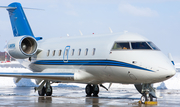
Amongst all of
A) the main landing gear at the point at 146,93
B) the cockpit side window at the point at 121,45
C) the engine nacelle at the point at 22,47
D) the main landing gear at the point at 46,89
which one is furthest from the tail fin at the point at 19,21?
the main landing gear at the point at 146,93

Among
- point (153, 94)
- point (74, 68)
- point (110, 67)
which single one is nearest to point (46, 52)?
point (74, 68)

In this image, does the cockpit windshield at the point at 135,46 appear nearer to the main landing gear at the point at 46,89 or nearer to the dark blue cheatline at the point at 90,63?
the dark blue cheatline at the point at 90,63

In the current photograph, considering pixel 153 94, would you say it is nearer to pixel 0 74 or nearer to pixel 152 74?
pixel 152 74

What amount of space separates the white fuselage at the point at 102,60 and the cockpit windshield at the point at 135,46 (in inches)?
6.7

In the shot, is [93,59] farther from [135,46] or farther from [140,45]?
[140,45]

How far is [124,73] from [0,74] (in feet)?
23.9

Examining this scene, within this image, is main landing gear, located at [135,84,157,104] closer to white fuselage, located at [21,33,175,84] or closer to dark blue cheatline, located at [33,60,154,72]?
white fuselage, located at [21,33,175,84]

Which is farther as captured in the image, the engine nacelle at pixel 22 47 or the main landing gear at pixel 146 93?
the engine nacelle at pixel 22 47

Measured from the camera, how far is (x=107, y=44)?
15898 millimetres

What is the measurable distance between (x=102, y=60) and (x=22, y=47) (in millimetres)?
6000

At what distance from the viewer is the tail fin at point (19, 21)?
22312 millimetres

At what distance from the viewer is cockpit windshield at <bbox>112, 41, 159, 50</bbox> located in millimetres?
15029

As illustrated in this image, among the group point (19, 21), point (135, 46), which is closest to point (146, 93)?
point (135, 46)

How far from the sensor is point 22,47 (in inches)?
771
